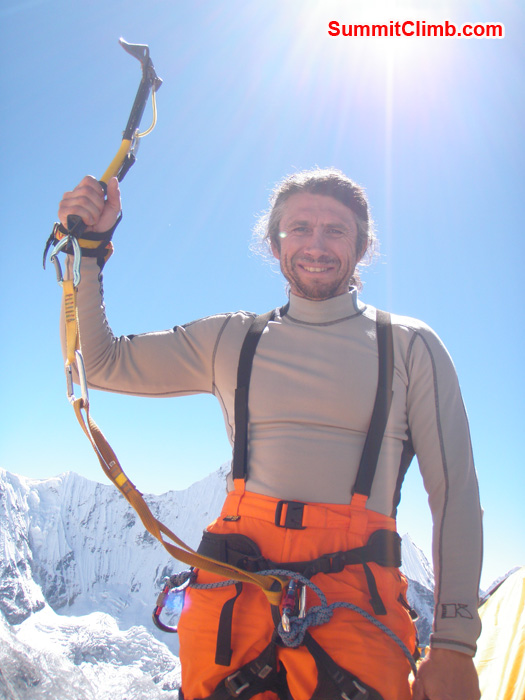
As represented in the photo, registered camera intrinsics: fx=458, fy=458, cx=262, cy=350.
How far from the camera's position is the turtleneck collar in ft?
10.1

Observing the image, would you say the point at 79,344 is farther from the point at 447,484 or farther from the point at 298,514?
the point at 447,484

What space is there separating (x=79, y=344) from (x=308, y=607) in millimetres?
1654

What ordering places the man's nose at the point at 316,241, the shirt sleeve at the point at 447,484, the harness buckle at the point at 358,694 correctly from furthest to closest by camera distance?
the man's nose at the point at 316,241 → the shirt sleeve at the point at 447,484 → the harness buckle at the point at 358,694

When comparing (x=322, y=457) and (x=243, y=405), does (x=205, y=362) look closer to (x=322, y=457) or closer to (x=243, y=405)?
(x=243, y=405)

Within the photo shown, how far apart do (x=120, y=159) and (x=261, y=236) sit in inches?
65.2

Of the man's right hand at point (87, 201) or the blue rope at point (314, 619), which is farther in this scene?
the man's right hand at point (87, 201)

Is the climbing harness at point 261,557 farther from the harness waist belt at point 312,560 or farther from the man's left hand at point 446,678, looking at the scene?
the man's left hand at point 446,678

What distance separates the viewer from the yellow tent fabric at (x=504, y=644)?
301cm

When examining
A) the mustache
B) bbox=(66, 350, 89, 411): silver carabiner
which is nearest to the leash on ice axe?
bbox=(66, 350, 89, 411): silver carabiner

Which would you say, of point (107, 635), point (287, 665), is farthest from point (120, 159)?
→ point (107, 635)

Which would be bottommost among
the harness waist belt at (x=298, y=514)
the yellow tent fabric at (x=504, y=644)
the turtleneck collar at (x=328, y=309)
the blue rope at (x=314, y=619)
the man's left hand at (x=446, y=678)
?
the yellow tent fabric at (x=504, y=644)

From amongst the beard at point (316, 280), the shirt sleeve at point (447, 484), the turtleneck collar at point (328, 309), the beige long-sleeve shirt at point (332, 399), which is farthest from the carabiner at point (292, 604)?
the beard at point (316, 280)

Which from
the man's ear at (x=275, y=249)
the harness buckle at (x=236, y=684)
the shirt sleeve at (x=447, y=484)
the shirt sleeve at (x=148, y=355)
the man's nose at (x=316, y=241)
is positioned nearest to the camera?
the harness buckle at (x=236, y=684)

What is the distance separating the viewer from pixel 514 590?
4.08m
